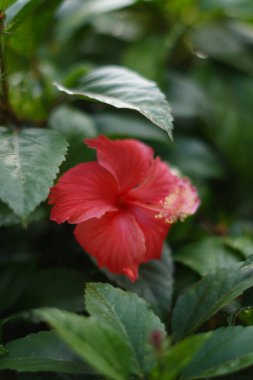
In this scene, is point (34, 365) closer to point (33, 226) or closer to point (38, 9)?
point (33, 226)

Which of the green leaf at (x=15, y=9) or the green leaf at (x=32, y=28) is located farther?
the green leaf at (x=32, y=28)

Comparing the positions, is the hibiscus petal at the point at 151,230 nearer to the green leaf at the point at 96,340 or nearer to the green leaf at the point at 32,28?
the green leaf at the point at 96,340

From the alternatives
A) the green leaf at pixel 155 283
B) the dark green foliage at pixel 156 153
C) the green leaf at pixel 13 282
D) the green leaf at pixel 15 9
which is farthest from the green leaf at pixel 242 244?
the green leaf at pixel 15 9

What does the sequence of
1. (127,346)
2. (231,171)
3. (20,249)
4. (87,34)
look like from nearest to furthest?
1. (127,346)
2. (20,249)
3. (231,171)
4. (87,34)

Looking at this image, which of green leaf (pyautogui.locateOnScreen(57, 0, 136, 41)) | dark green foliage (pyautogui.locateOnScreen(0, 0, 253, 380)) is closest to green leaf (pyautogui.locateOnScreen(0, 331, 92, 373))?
dark green foliage (pyautogui.locateOnScreen(0, 0, 253, 380))

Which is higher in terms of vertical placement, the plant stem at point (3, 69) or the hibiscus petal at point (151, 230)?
the plant stem at point (3, 69)

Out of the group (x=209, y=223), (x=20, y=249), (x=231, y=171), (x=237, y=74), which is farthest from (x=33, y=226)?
(x=237, y=74)
